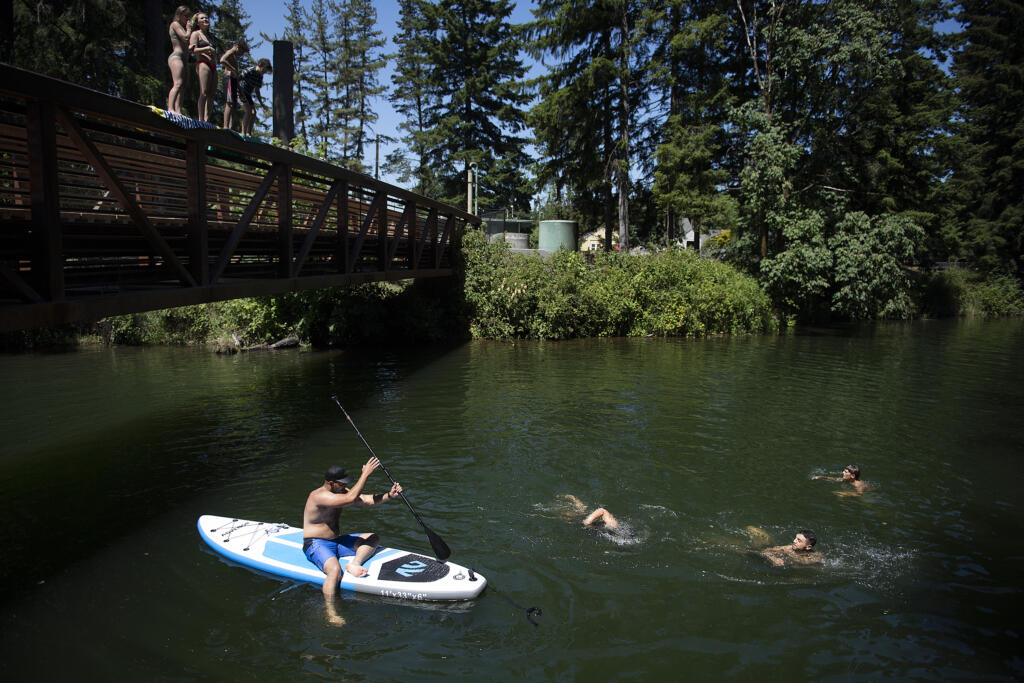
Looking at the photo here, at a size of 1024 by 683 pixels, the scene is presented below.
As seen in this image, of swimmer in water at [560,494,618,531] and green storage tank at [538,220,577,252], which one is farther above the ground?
green storage tank at [538,220,577,252]

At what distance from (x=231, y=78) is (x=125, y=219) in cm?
380

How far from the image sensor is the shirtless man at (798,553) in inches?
293

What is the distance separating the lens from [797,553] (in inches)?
296

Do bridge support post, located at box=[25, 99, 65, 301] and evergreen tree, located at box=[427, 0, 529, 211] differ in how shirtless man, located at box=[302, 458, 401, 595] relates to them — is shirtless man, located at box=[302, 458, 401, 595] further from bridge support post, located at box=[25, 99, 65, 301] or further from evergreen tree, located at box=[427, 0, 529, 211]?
evergreen tree, located at box=[427, 0, 529, 211]

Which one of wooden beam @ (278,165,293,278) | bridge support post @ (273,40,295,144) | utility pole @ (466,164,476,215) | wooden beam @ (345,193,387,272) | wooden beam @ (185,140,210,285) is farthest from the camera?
utility pole @ (466,164,476,215)

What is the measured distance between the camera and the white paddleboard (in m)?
6.59

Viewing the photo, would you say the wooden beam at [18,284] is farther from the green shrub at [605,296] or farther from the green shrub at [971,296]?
the green shrub at [971,296]

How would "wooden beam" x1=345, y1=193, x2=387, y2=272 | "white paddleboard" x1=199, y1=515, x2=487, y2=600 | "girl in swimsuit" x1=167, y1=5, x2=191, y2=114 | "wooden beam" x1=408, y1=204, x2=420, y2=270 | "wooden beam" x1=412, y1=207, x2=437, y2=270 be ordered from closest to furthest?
"white paddleboard" x1=199, y1=515, x2=487, y2=600, "girl in swimsuit" x1=167, y1=5, x2=191, y2=114, "wooden beam" x1=345, y1=193, x2=387, y2=272, "wooden beam" x1=408, y1=204, x2=420, y2=270, "wooden beam" x1=412, y1=207, x2=437, y2=270

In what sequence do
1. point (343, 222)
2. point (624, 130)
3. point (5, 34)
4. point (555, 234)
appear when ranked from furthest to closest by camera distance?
point (624, 130)
point (555, 234)
point (5, 34)
point (343, 222)

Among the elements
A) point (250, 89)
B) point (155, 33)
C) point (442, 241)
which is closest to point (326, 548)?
point (250, 89)

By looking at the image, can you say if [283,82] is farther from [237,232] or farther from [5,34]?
[5,34]

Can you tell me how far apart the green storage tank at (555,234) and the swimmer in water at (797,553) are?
24361 mm

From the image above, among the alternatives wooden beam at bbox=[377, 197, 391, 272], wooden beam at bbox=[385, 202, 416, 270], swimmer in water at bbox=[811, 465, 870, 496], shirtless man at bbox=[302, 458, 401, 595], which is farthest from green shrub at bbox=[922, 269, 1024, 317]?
shirtless man at bbox=[302, 458, 401, 595]

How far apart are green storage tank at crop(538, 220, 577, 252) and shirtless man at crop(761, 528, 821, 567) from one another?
2437 cm
